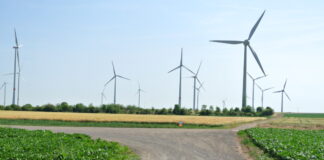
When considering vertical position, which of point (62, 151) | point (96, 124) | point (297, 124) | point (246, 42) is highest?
point (246, 42)

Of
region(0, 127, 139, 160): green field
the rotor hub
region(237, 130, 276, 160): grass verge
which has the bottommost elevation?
region(237, 130, 276, 160): grass verge

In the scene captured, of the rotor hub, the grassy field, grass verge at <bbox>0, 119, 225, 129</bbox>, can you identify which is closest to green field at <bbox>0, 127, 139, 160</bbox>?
grass verge at <bbox>0, 119, 225, 129</bbox>

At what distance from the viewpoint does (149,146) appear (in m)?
32.9

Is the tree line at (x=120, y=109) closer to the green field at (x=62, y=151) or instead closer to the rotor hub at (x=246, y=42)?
the rotor hub at (x=246, y=42)

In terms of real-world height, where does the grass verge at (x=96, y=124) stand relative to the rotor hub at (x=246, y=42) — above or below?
below

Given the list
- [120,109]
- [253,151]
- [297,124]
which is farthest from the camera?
[120,109]

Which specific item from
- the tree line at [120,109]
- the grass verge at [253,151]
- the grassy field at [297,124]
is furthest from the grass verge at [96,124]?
the tree line at [120,109]

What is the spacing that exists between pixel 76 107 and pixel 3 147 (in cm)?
9043

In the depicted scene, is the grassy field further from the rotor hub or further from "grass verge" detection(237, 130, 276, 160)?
"grass verge" detection(237, 130, 276, 160)

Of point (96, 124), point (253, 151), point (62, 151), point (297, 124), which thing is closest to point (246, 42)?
point (297, 124)

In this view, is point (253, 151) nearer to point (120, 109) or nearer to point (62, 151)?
point (62, 151)

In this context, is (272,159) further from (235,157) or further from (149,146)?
(149,146)

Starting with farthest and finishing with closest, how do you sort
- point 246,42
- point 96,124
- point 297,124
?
point 246,42, point 297,124, point 96,124

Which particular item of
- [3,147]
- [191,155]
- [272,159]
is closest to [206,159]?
[191,155]
